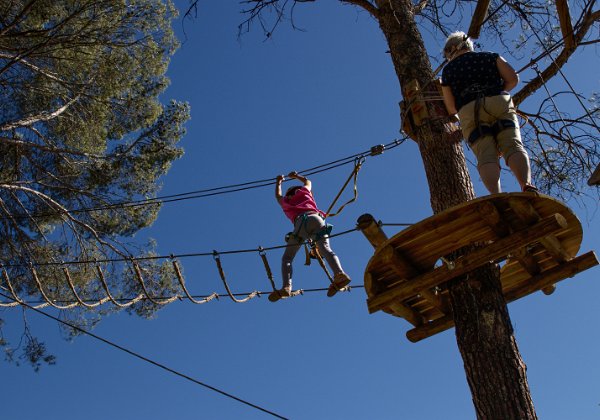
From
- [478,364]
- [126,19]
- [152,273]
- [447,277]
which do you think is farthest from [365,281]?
[126,19]

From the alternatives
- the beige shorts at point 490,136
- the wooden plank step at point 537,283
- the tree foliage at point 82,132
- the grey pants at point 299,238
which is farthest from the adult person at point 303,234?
the tree foliage at point 82,132

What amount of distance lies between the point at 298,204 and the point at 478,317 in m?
2.15

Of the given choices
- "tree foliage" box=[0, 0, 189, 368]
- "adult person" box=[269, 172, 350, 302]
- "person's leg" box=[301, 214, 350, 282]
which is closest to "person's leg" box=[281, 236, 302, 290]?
"adult person" box=[269, 172, 350, 302]

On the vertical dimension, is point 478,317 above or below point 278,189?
below

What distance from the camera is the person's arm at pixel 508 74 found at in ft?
13.4

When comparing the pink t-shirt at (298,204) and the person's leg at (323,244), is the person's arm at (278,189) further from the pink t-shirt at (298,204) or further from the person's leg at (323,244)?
the person's leg at (323,244)

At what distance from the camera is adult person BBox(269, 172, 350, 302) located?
517 cm

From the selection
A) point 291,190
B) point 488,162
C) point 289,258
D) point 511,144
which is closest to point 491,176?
point 488,162

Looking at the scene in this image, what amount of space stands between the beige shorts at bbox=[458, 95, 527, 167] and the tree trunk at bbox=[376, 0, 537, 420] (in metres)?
0.47

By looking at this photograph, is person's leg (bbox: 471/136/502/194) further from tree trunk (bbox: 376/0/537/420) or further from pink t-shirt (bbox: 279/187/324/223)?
pink t-shirt (bbox: 279/187/324/223)

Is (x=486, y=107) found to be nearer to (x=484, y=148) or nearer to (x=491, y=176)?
(x=484, y=148)

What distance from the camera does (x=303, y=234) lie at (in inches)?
213

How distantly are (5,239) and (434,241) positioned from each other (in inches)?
306

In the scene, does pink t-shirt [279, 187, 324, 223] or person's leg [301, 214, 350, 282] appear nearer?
person's leg [301, 214, 350, 282]
